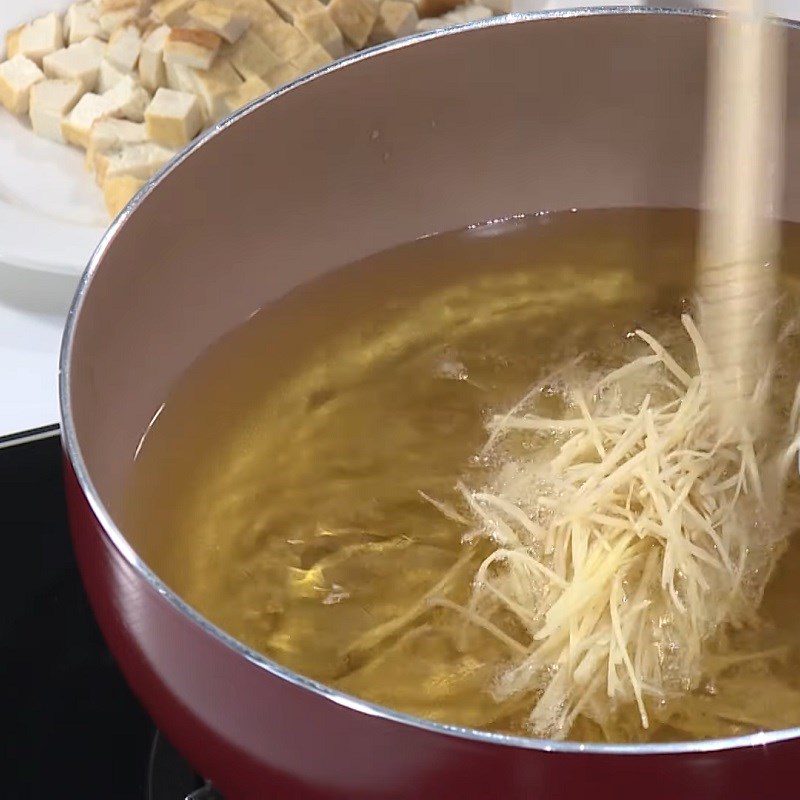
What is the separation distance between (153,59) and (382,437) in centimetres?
47

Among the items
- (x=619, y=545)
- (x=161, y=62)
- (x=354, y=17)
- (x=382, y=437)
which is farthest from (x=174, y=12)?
(x=619, y=545)

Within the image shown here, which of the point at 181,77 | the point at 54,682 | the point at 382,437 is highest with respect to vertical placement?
the point at 181,77

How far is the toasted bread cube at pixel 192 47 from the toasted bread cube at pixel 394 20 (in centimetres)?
14

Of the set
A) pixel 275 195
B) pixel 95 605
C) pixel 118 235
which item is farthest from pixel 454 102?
pixel 95 605

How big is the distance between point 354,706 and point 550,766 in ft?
0.21

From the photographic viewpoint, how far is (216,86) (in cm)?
96

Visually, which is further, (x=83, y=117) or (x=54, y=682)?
(x=83, y=117)

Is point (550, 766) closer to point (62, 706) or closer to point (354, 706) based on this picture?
point (354, 706)

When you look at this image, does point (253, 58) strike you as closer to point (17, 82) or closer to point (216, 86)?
point (216, 86)

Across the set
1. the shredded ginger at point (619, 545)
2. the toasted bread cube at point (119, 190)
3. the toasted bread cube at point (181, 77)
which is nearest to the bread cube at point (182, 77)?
the toasted bread cube at point (181, 77)

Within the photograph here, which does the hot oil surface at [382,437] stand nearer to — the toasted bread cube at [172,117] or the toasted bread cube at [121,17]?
the toasted bread cube at [172,117]

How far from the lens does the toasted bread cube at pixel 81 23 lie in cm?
105

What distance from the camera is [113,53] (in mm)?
1014

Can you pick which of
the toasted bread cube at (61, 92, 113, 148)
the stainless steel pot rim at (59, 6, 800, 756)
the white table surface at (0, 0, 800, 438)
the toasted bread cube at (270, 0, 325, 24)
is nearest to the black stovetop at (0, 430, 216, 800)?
the white table surface at (0, 0, 800, 438)
